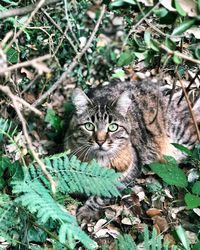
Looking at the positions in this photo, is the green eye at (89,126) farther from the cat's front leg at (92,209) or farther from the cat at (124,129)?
the cat's front leg at (92,209)

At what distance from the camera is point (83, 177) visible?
2.61 metres

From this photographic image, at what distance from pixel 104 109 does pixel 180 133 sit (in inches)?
39.9

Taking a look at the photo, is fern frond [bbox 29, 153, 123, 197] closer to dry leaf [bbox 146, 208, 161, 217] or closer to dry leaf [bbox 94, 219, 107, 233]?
dry leaf [bbox 94, 219, 107, 233]

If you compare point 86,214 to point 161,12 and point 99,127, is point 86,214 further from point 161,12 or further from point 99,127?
point 161,12

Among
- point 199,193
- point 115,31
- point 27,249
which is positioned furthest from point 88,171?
point 115,31

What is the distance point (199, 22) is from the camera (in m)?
2.54

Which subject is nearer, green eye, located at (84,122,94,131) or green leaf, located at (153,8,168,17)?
green leaf, located at (153,8,168,17)

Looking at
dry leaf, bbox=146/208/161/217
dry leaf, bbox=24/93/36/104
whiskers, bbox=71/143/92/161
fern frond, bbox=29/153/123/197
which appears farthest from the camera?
dry leaf, bbox=24/93/36/104

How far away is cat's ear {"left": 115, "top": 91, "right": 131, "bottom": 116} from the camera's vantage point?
4824 millimetres

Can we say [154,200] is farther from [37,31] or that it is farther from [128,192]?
[37,31]

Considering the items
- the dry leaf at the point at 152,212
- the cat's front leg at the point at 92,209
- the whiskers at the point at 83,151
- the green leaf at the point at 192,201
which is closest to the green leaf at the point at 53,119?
the whiskers at the point at 83,151

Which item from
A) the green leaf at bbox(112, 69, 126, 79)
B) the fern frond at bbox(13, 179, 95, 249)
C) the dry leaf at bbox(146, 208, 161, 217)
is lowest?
the dry leaf at bbox(146, 208, 161, 217)

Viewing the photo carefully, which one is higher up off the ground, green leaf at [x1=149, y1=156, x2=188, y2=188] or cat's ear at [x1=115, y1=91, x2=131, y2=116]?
cat's ear at [x1=115, y1=91, x2=131, y2=116]

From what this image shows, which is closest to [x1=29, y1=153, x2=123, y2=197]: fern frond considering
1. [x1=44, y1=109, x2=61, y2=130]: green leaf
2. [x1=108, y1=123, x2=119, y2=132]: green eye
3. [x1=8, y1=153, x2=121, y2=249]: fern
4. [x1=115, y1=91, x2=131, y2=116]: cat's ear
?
[x1=8, y1=153, x2=121, y2=249]: fern
